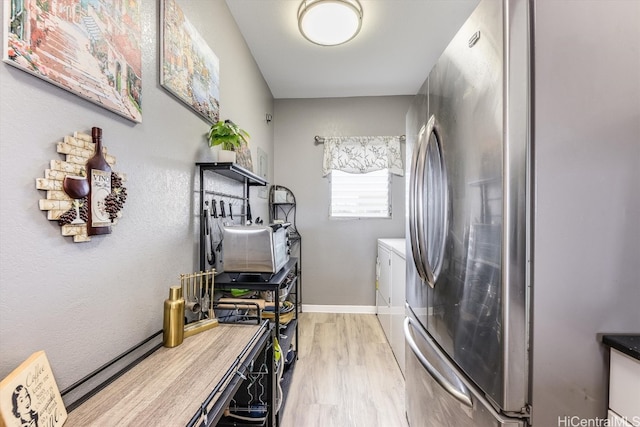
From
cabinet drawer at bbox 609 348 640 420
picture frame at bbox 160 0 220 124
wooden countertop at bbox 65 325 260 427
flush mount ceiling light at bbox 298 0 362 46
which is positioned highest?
flush mount ceiling light at bbox 298 0 362 46

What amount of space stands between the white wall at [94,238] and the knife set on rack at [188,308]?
0.27 ft

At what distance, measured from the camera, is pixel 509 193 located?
0.74 m

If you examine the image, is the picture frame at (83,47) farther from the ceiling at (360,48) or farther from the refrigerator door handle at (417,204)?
the ceiling at (360,48)

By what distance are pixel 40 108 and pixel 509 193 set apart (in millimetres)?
1187

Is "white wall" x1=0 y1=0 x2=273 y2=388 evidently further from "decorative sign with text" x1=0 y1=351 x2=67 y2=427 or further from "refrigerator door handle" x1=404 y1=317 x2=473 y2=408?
"refrigerator door handle" x1=404 y1=317 x2=473 y2=408

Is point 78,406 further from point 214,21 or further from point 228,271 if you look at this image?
point 214,21

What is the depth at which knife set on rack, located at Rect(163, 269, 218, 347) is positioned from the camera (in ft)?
3.44

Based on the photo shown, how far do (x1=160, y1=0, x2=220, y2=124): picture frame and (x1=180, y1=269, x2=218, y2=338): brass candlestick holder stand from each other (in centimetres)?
83

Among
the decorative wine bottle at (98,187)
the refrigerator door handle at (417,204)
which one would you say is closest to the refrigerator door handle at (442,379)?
the refrigerator door handle at (417,204)

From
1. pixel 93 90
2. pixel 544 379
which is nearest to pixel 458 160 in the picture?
pixel 544 379

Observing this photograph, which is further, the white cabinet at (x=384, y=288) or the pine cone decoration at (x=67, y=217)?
the white cabinet at (x=384, y=288)

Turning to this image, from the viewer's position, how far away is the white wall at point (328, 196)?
136 inches

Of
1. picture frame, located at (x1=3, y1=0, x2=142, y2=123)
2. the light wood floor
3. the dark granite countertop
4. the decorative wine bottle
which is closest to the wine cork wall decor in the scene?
the decorative wine bottle

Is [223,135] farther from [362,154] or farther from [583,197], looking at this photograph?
[362,154]
